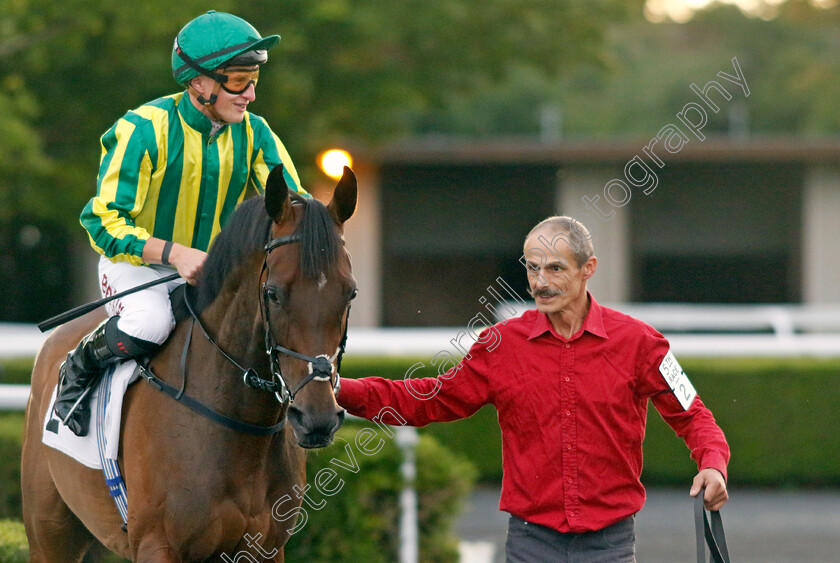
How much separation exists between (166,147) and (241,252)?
0.57 metres

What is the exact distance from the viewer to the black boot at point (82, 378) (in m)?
3.30

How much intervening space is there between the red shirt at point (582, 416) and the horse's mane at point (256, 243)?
1.68 feet

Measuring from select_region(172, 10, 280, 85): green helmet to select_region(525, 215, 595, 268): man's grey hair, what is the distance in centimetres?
105

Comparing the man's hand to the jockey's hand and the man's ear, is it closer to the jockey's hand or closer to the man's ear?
the man's ear

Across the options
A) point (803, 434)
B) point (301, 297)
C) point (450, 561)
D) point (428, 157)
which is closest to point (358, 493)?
point (450, 561)

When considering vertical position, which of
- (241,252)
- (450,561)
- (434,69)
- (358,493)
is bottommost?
(450,561)

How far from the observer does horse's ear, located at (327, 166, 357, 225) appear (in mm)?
2988

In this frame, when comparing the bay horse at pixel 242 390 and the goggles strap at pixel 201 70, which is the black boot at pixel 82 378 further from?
the goggles strap at pixel 201 70

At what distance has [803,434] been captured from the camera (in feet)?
30.3

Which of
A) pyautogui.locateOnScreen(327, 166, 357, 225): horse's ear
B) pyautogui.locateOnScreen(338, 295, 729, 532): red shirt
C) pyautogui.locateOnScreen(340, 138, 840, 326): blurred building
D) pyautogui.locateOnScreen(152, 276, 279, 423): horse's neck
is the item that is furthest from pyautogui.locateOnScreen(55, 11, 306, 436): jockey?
pyautogui.locateOnScreen(340, 138, 840, 326): blurred building

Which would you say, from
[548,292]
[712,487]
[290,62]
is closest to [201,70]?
[548,292]

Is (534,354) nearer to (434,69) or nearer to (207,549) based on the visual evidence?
(207,549)

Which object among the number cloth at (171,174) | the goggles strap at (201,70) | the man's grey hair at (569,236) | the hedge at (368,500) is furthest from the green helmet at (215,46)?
the hedge at (368,500)

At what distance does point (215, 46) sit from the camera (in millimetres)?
3291
